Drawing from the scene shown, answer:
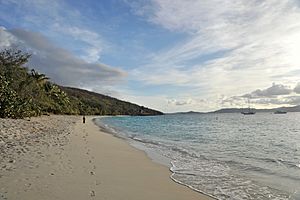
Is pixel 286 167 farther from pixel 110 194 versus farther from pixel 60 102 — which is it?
pixel 60 102

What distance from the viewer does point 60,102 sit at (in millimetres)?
80250

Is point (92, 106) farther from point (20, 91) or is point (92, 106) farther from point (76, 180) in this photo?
point (76, 180)

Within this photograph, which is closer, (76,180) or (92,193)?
(92,193)

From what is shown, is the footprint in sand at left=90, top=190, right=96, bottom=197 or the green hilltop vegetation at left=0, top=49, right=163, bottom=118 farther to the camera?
the green hilltop vegetation at left=0, top=49, right=163, bottom=118

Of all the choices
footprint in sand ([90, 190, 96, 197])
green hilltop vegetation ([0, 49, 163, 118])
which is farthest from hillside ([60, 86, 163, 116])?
footprint in sand ([90, 190, 96, 197])

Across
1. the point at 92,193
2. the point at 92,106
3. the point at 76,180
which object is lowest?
the point at 92,193

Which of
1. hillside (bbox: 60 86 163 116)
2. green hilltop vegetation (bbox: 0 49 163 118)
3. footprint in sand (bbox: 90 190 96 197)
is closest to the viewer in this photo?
footprint in sand (bbox: 90 190 96 197)

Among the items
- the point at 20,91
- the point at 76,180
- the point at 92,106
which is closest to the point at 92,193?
the point at 76,180

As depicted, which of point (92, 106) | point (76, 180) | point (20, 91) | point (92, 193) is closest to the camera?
point (92, 193)

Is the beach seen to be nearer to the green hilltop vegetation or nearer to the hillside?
the green hilltop vegetation

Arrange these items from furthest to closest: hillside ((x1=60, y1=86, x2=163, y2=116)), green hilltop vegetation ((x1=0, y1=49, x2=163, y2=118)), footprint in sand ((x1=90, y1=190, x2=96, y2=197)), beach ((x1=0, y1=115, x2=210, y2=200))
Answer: hillside ((x1=60, y1=86, x2=163, y2=116)), green hilltop vegetation ((x1=0, y1=49, x2=163, y2=118)), footprint in sand ((x1=90, y1=190, x2=96, y2=197)), beach ((x1=0, y1=115, x2=210, y2=200))

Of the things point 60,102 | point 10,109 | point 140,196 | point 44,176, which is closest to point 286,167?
point 140,196

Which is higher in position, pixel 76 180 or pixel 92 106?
pixel 92 106

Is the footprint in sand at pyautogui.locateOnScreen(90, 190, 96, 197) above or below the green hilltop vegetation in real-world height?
below
